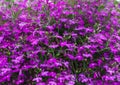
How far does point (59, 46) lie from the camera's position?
308 cm

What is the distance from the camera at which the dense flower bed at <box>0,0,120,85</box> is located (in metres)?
2.99

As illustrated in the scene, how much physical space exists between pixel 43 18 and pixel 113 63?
0.76m

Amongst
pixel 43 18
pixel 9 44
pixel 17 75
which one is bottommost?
pixel 17 75

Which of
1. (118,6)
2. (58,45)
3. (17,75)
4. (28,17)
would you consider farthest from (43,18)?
(118,6)

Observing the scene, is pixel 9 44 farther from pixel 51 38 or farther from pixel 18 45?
pixel 51 38

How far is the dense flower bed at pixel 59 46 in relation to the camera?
2990 mm

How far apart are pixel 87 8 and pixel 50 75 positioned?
0.79 metres

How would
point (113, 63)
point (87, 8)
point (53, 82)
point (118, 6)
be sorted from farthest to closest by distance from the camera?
point (118, 6)
point (87, 8)
point (113, 63)
point (53, 82)

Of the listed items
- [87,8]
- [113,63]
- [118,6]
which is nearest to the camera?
[113,63]

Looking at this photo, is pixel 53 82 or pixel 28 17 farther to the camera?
pixel 28 17

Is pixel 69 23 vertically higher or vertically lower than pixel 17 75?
higher

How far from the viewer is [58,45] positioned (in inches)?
118

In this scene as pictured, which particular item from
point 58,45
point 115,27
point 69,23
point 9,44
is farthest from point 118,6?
point 9,44

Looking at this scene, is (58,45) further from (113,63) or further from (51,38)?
(113,63)
